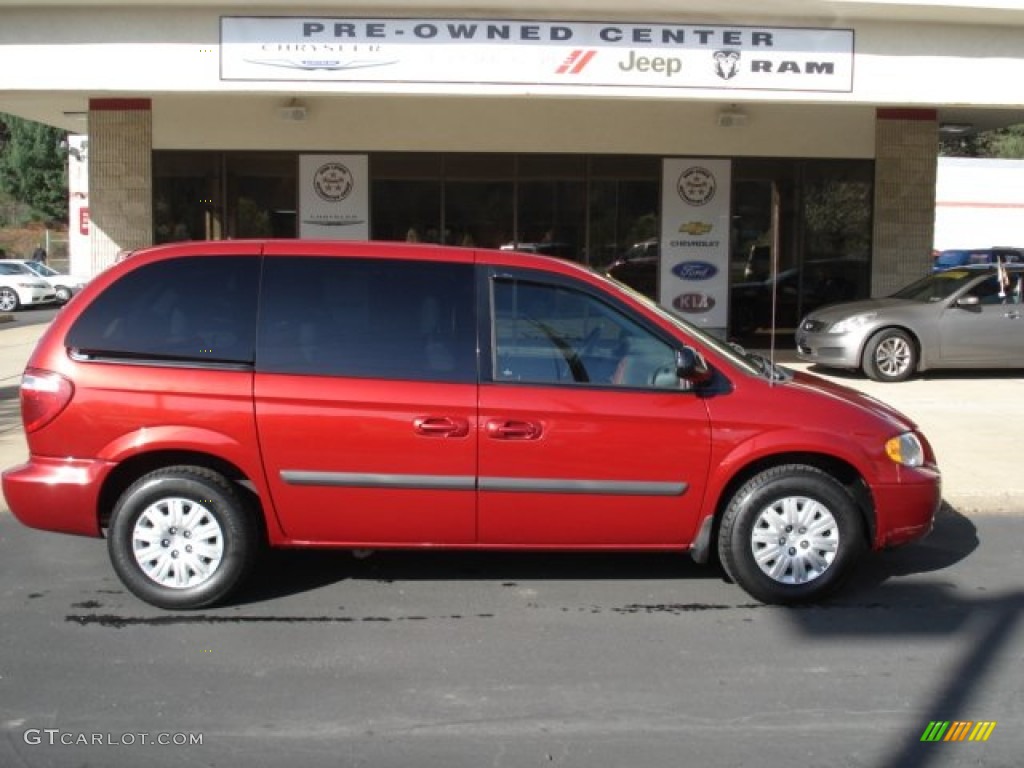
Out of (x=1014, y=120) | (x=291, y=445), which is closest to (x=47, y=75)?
(x=291, y=445)

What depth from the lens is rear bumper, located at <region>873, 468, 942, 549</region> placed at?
541 cm

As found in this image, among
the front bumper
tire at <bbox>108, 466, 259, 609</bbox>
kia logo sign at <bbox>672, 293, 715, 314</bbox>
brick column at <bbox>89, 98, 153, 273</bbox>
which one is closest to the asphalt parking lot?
tire at <bbox>108, 466, 259, 609</bbox>

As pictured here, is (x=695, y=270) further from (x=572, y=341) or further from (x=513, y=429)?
(x=513, y=429)

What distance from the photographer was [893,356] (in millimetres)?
13445

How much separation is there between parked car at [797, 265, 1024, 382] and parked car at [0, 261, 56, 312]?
851 inches

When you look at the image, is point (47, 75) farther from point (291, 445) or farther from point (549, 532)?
point (549, 532)

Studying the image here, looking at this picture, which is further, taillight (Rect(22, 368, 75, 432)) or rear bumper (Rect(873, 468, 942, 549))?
rear bumper (Rect(873, 468, 942, 549))

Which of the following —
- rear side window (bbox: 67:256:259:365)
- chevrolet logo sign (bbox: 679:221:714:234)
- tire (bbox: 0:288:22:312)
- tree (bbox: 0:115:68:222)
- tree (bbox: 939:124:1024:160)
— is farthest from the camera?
tree (bbox: 939:124:1024:160)

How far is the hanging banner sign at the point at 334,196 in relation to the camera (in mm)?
15680

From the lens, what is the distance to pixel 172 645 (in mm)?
4918

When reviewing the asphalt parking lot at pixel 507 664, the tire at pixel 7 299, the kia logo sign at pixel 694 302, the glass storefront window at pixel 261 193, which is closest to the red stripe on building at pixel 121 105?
the glass storefront window at pixel 261 193

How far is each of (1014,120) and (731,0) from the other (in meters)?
6.44

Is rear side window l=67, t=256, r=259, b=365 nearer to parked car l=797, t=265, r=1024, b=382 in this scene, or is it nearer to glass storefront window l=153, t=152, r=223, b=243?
parked car l=797, t=265, r=1024, b=382

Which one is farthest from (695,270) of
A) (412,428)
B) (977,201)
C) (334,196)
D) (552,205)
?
(977,201)
